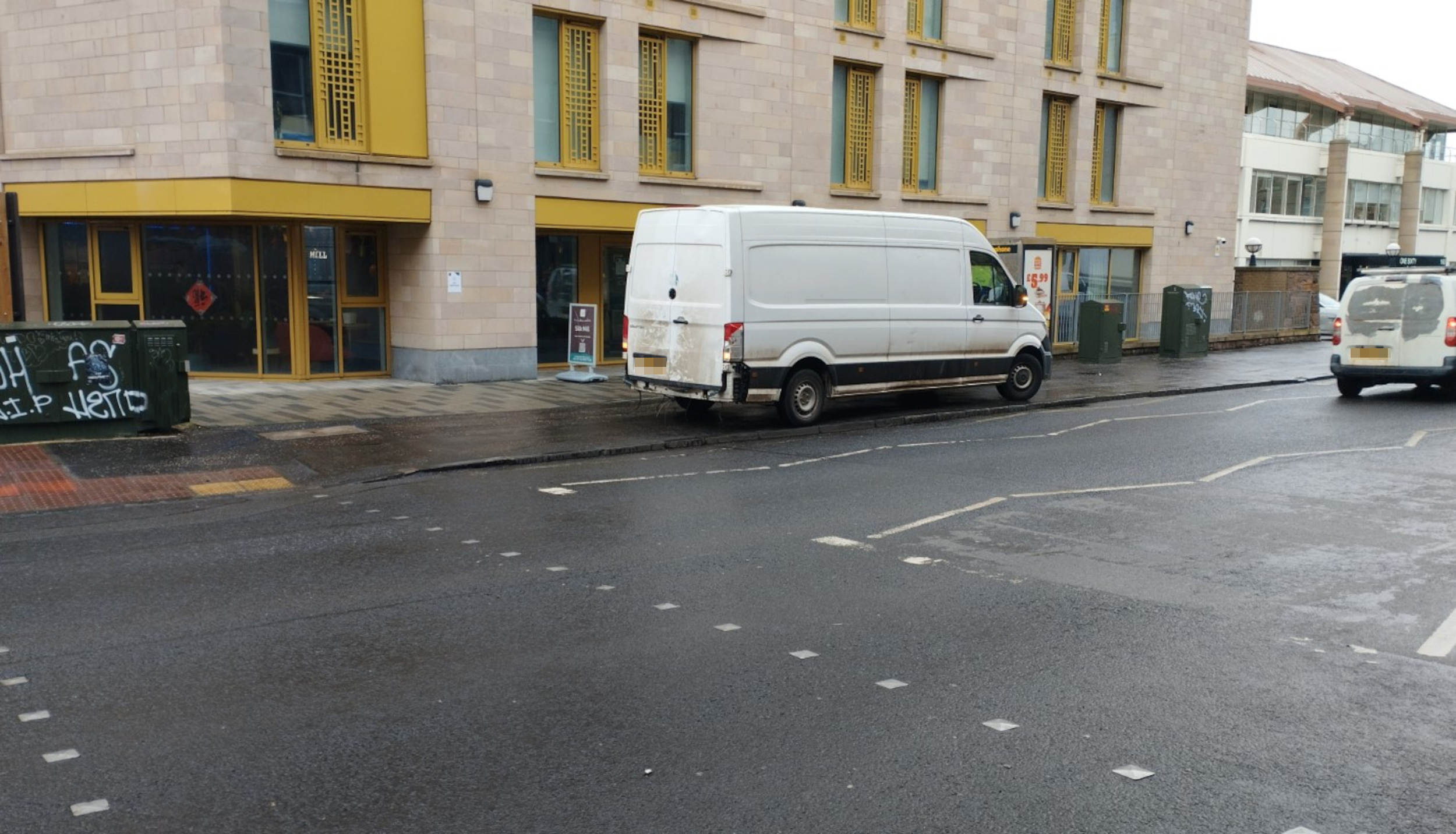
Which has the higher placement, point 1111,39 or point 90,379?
point 1111,39

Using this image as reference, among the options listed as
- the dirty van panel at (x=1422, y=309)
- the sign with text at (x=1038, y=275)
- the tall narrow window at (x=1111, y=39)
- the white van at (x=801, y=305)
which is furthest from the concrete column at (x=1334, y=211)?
the white van at (x=801, y=305)

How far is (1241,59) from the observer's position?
34812 mm

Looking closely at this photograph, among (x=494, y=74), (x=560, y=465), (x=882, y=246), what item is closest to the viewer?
(x=560, y=465)

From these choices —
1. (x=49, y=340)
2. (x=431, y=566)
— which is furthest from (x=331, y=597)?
(x=49, y=340)

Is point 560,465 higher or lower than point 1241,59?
lower

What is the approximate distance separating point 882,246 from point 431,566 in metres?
9.39

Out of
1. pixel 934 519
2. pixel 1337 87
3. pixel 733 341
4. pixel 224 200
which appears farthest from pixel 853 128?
pixel 1337 87

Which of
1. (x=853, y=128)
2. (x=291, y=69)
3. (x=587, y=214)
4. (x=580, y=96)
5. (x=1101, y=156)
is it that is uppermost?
(x=1101, y=156)

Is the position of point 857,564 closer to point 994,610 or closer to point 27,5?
point 994,610

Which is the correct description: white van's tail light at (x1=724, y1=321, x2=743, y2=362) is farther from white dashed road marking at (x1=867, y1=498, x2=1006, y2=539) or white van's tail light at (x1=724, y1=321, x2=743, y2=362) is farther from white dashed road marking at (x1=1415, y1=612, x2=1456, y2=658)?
white dashed road marking at (x1=1415, y1=612, x2=1456, y2=658)

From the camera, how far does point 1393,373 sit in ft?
61.6

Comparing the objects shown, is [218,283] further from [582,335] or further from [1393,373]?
[1393,373]

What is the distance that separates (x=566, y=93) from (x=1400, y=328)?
14.1 metres

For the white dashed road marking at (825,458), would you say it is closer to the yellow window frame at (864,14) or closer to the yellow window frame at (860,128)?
the yellow window frame at (860,128)
